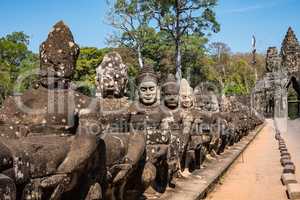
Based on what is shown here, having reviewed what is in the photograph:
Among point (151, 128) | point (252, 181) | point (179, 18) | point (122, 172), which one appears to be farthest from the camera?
point (179, 18)

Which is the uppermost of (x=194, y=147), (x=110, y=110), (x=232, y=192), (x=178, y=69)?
(x=178, y=69)

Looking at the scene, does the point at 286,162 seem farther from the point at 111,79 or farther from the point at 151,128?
the point at 151,128

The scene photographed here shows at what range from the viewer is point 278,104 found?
1951 inches

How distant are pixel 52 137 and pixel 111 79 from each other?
483 cm

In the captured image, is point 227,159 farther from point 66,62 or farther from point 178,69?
point 178,69

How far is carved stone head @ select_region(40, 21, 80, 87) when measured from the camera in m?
5.02

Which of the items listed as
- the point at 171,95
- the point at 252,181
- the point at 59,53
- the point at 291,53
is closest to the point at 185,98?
the point at 171,95

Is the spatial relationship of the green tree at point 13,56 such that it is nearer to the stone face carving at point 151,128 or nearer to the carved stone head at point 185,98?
the carved stone head at point 185,98

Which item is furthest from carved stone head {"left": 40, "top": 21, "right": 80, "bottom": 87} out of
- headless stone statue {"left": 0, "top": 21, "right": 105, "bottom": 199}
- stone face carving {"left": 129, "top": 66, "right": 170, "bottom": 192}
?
stone face carving {"left": 129, "top": 66, "right": 170, "bottom": 192}

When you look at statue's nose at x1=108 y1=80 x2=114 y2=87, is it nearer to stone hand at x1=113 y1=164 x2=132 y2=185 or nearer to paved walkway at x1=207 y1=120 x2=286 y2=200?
paved walkway at x1=207 y1=120 x2=286 y2=200

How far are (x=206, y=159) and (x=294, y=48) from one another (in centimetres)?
4309

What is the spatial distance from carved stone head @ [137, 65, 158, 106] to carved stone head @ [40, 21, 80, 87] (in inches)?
136

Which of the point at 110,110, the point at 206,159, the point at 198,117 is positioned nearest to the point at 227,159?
the point at 206,159

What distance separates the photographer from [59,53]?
5.05 meters
